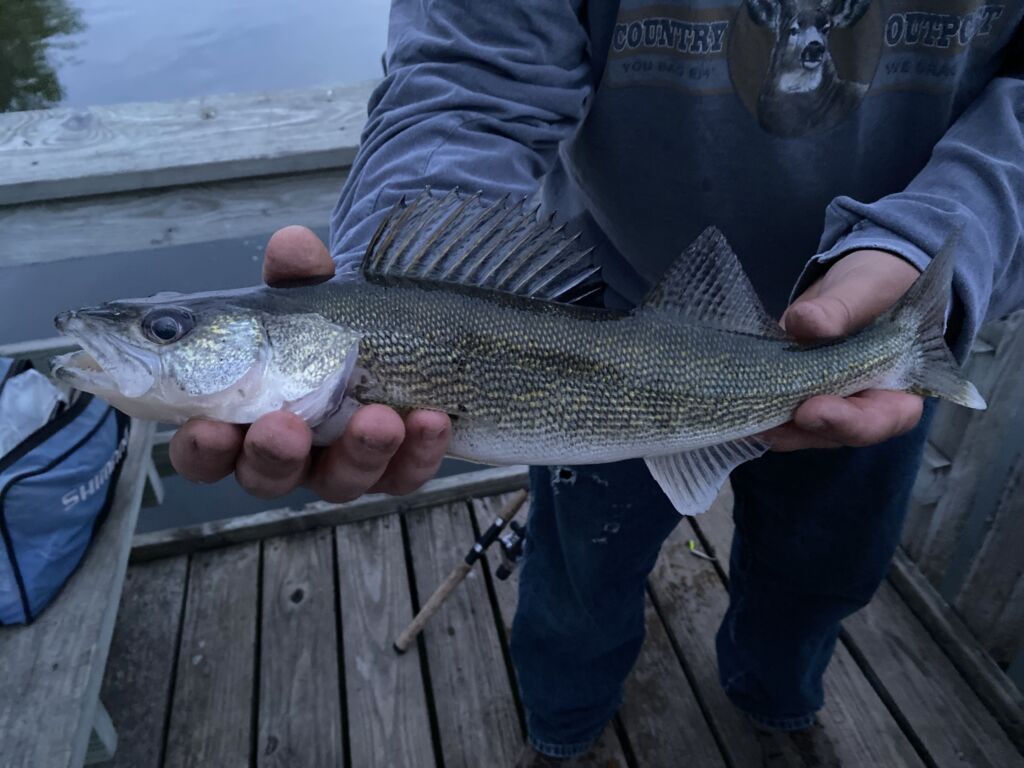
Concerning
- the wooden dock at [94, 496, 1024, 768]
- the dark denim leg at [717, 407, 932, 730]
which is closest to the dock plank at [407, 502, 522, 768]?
the wooden dock at [94, 496, 1024, 768]

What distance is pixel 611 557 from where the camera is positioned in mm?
1691

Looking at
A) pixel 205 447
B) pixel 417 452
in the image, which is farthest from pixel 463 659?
pixel 205 447

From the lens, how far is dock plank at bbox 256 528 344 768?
7.08 feet

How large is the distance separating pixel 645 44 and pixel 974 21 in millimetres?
594

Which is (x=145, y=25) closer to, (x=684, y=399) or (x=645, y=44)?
(x=645, y=44)

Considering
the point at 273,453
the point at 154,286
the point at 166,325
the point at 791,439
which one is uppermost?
the point at 166,325

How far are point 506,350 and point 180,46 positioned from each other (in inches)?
195

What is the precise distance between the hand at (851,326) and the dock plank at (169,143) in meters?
1.47

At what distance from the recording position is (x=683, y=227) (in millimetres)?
1498

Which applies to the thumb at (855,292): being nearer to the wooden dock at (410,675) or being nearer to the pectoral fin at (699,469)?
the pectoral fin at (699,469)

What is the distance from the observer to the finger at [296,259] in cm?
125

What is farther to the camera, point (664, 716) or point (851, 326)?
point (664, 716)

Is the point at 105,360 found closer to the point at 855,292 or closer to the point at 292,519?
the point at 855,292

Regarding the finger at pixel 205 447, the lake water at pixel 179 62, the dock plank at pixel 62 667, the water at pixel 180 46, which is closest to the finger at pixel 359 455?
the finger at pixel 205 447
